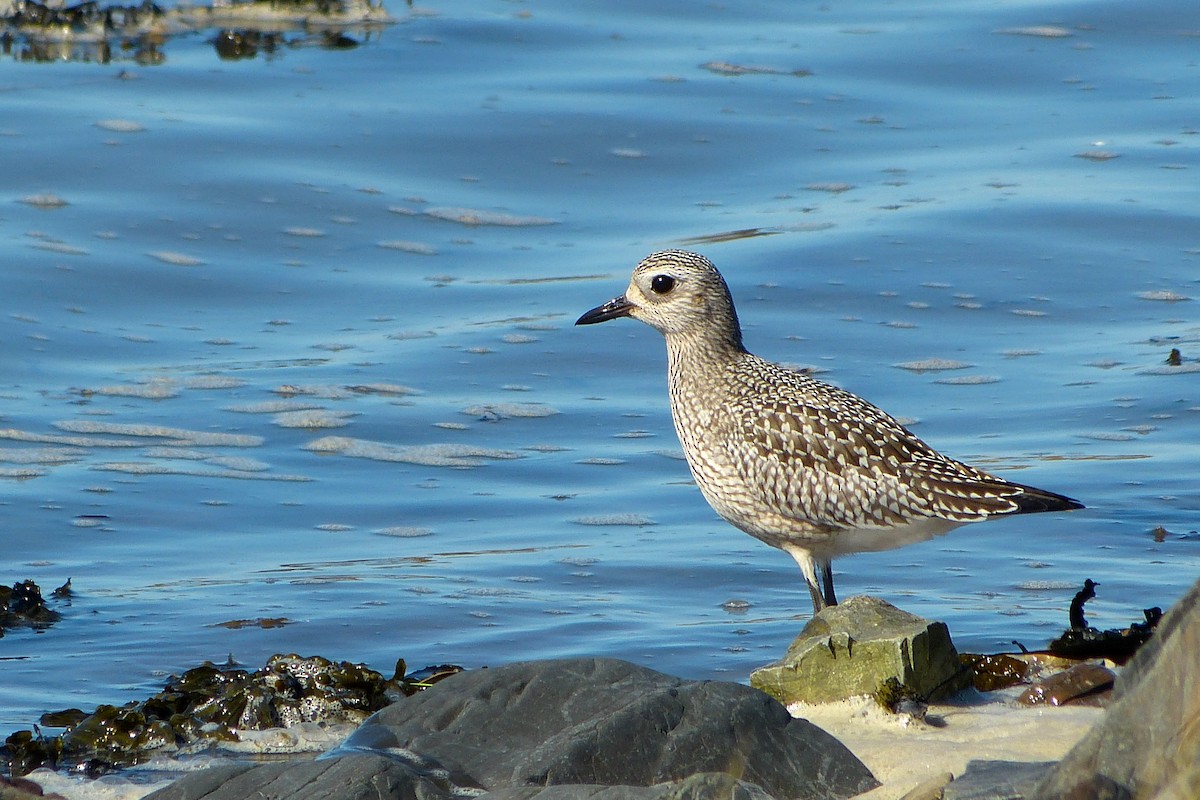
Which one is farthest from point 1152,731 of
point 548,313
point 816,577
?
point 548,313

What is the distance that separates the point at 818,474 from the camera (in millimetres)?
6012

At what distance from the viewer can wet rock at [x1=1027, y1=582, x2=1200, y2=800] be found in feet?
9.25

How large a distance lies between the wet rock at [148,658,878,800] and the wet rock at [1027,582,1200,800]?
966 mm

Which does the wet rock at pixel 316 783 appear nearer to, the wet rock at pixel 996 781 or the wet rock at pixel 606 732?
the wet rock at pixel 606 732

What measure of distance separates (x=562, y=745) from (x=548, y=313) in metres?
6.36

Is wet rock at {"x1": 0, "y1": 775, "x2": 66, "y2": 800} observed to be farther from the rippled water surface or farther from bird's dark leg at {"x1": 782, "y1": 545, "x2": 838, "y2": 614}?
bird's dark leg at {"x1": 782, "y1": 545, "x2": 838, "y2": 614}

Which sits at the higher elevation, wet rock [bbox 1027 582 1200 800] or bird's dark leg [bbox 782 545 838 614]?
wet rock [bbox 1027 582 1200 800]

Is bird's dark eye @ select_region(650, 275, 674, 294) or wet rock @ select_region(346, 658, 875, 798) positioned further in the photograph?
bird's dark eye @ select_region(650, 275, 674, 294)

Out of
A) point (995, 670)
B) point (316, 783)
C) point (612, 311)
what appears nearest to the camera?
point (316, 783)

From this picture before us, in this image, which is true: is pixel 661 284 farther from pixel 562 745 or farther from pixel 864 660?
pixel 562 745

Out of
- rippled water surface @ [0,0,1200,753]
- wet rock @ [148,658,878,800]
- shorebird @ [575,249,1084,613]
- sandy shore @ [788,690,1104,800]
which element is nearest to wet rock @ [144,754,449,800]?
wet rock @ [148,658,878,800]

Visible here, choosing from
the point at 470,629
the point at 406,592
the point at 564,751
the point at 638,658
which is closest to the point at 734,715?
the point at 564,751

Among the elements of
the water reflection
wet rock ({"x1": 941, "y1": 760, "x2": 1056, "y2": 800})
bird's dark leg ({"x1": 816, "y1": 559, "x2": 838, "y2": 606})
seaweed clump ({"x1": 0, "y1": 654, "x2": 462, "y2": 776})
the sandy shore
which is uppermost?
the water reflection

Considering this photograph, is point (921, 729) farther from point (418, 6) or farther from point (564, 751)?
point (418, 6)
